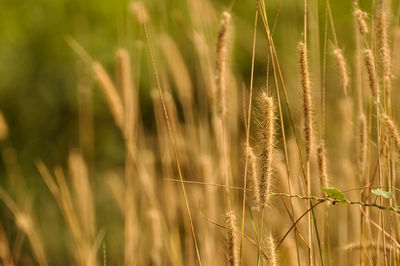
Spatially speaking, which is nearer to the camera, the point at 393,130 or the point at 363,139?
the point at 393,130

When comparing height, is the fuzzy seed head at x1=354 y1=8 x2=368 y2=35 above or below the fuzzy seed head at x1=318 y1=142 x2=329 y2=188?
above

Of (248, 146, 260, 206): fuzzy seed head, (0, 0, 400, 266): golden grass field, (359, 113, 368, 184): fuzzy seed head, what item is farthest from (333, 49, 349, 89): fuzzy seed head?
(248, 146, 260, 206): fuzzy seed head

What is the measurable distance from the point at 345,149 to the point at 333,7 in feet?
13.4

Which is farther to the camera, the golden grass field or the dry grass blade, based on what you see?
the dry grass blade

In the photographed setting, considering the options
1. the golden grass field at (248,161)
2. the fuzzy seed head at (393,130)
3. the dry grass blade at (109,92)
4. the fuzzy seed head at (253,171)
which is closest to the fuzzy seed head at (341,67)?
the golden grass field at (248,161)

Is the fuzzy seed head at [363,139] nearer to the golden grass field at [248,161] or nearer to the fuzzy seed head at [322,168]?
the golden grass field at [248,161]

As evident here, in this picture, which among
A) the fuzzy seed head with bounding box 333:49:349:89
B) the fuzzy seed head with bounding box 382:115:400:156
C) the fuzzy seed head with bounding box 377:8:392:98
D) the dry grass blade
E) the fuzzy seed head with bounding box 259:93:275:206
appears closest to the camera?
the fuzzy seed head with bounding box 259:93:275:206

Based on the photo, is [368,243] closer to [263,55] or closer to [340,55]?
[340,55]

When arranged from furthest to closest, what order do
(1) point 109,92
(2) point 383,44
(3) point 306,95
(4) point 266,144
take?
(1) point 109,92 < (2) point 383,44 < (3) point 306,95 < (4) point 266,144

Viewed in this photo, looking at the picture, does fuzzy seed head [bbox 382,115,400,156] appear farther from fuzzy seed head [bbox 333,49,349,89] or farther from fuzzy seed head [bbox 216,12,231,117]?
fuzzy seed head [bbox 216,12,231,117]

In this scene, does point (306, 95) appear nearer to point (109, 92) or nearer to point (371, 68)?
point (371, 68)

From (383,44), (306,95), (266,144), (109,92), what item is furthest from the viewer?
(109,92)

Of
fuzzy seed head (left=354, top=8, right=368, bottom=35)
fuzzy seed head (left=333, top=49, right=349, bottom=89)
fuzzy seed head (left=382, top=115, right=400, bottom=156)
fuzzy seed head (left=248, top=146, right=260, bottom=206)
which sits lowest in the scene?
fuzzy seed head (left=248, top=146, right=260, bottom=206)

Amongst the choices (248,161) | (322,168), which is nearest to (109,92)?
(248,161)
